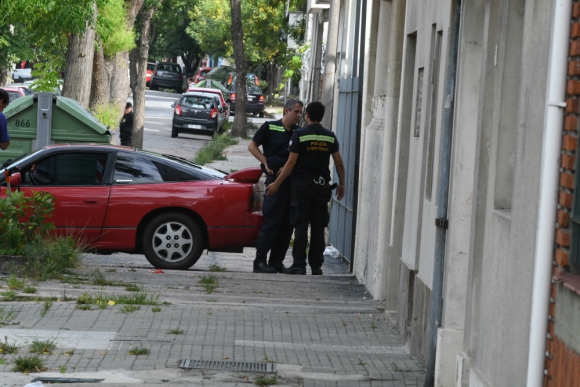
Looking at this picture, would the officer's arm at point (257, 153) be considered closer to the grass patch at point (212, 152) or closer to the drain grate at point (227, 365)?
the drain grate at point (227, 365)

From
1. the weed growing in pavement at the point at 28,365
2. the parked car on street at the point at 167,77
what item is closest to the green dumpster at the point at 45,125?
the weed growing in pavement at the point at 28,365

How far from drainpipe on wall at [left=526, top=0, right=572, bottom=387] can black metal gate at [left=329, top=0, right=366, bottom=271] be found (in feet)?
26.4

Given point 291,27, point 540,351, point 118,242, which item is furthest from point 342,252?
point 291,27

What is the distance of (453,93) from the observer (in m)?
6.34

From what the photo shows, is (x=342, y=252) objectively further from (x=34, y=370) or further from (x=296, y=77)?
(x=296, y=77)

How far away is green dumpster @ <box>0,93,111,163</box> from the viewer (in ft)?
50.7

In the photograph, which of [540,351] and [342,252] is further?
[342,252]

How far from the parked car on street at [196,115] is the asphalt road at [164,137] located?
414mm

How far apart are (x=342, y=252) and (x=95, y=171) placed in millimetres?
3541

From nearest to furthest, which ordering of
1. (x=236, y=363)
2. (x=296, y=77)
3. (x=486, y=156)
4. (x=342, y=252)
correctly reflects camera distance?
(x=486, y=156), (x=236, y=363), (x=342, y=252), (x=296, y=77)

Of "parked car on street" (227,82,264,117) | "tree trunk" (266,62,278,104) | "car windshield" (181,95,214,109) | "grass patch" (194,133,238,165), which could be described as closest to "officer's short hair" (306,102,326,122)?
"grass patch" (194,133,238,165)

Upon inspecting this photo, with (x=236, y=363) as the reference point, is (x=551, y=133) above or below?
above

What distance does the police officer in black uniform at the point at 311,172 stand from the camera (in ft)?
36.0

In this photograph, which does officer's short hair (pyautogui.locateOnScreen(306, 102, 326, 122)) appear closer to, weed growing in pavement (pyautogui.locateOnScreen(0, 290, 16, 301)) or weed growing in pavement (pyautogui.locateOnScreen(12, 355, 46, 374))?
weed growing in pavement (pyautogui.locateOnScreen(0, 290, 16, 301))
